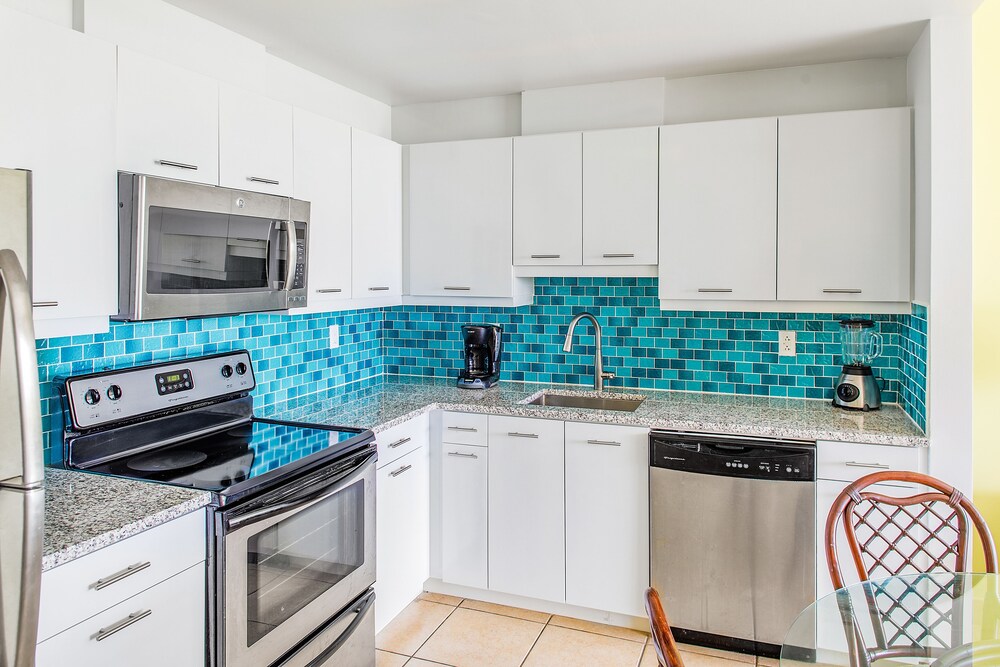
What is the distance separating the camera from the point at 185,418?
2502mm

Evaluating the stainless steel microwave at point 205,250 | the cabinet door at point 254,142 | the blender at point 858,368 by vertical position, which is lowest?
the blender at point 858,368

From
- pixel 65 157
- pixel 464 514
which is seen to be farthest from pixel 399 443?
pixel 65 157

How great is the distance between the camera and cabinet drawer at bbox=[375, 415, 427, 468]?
2.78 m

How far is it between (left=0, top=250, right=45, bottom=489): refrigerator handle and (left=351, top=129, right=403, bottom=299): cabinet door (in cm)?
197

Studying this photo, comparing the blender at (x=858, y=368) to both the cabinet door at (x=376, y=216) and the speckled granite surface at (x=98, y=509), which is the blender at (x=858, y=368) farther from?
→ the speckled granite surface at (x=98, y=509)

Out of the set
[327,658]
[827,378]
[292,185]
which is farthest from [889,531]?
[292,185]

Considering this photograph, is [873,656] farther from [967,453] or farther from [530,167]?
[530,167]

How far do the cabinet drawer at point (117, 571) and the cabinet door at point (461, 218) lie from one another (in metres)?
1.83

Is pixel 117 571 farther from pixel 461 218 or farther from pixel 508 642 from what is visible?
pixel 461 218

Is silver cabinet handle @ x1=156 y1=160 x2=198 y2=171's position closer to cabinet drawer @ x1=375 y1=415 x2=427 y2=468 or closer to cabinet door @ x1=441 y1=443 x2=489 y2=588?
cabinet drawer @ x1=375 y1=415 x2=427 y2=468

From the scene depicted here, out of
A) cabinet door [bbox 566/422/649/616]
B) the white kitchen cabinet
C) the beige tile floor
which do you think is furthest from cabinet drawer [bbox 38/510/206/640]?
cabinet door [bbox 566/422/649/616]

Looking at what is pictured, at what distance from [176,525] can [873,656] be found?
5.48ft

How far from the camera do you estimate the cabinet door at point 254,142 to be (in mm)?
2371

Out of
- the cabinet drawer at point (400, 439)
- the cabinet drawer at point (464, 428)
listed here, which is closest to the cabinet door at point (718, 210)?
the cabinet drawer at point (464, 428)
